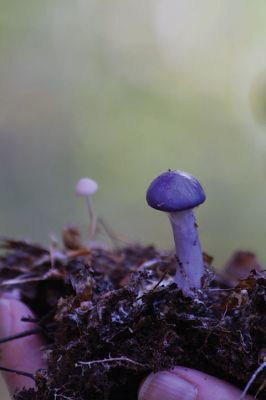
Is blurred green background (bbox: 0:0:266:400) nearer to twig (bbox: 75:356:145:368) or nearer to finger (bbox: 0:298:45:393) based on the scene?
finger (bbox: 0:298:45:393)

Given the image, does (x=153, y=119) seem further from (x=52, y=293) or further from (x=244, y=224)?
(x=52, y=293)

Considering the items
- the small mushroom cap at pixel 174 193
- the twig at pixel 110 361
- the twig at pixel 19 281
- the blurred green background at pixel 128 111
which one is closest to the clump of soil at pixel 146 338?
the twig at pixel 110 361

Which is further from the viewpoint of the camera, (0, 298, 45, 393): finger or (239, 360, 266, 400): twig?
(0, 298, 45, 393): finger

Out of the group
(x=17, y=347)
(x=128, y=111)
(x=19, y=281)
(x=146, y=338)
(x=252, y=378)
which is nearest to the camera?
(x=252, y=378)

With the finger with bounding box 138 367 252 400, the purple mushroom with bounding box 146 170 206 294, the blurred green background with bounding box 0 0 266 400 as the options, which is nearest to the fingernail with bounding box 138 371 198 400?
the finger with bounding box 138 367 252 400

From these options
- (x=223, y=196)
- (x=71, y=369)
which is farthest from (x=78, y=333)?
(x=223, y=196)

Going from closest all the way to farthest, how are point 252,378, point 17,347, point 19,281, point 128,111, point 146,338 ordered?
point 252,378 < point 146,338 < point 17,347 < point 19,281 < point 128,111

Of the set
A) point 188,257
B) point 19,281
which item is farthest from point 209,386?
point 19,281

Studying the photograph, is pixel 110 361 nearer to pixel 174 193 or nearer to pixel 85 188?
pixel 174 193
